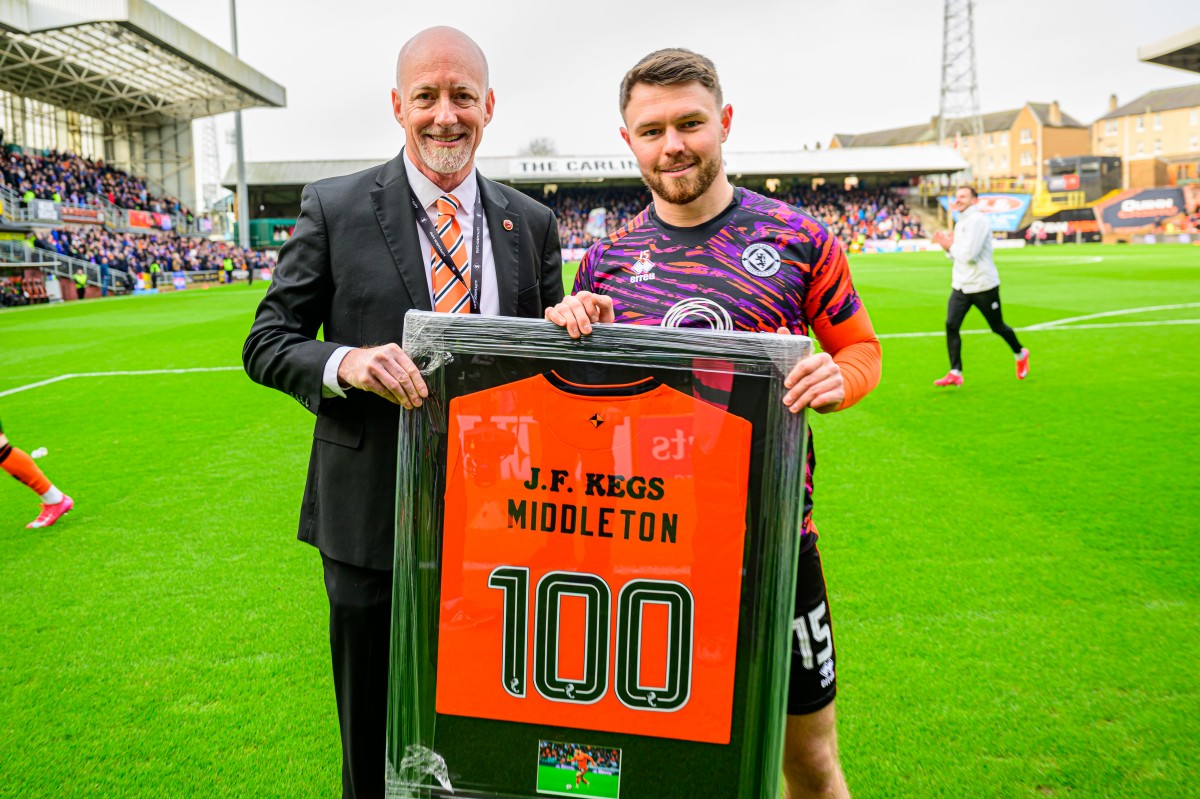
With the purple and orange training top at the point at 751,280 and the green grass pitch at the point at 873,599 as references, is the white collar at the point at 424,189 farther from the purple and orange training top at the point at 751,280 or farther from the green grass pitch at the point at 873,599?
the green grass pitch at the point at 873,599

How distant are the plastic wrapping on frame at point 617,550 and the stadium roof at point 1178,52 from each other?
42642 mm

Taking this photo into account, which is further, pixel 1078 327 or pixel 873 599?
pixel 1078 327

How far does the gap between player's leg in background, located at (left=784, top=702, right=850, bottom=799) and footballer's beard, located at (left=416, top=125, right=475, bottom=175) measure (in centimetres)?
172

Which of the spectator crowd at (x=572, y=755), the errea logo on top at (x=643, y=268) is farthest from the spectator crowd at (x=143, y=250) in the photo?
the spectator crowd at (x=572, y=755)

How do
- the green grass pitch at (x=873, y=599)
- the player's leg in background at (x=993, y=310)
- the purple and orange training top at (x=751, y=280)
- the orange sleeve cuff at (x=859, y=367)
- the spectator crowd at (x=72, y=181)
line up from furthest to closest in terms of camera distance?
the spectator crowd at (x=72, y=181) → the player's leg in background at (x=993, y=310) → the green grass pitch at (x=873, y=599) → the purple and orange training top at (x=751, y=280) → the orange sleeve cuff at (x=859, y=367)

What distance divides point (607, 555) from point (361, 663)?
91cm

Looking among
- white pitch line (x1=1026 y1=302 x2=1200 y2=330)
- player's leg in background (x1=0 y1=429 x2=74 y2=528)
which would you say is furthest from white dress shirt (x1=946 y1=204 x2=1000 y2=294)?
player's leg in background (x1=0 y1=429 x2=74 y2=528)

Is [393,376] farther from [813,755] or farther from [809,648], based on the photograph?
[813,755]

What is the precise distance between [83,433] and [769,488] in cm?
844

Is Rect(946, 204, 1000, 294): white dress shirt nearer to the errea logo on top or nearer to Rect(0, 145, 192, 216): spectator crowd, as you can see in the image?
the errea logo on top

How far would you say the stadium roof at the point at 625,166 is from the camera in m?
53.9

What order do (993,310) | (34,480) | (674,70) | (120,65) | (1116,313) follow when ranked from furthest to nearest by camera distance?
(120,65)
(1116,313)
(993,310)
(34,480)
(674,70)

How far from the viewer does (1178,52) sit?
119 ft

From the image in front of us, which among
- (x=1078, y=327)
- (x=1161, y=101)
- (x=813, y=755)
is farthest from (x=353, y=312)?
(x=1161, y=101)
